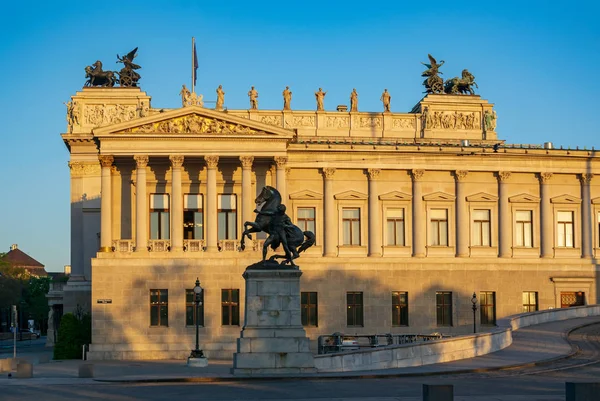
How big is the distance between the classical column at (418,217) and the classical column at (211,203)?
15172 millimetres

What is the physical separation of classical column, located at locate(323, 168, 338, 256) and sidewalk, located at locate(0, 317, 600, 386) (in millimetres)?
18374

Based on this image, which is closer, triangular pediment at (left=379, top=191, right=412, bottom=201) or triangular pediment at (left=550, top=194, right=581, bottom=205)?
triangular pediment at (left=379, top=191, right=412, bottom=201)

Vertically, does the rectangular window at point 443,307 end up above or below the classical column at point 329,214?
below

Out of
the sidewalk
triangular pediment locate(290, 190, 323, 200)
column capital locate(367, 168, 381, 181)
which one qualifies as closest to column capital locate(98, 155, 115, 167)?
triangular pediment locate(290, 190, 323, 200)

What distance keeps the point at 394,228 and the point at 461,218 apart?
5180 mm

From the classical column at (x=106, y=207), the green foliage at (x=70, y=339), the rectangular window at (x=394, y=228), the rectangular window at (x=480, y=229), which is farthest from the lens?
the rectangular window at (x=480, y=229)

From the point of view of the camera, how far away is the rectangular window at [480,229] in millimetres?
77750

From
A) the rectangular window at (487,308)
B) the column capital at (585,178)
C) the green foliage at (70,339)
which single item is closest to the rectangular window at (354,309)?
the rectangular window at (487,308)

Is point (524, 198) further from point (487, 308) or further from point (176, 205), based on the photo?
point (176, 205)

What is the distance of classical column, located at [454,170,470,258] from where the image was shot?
7662cm

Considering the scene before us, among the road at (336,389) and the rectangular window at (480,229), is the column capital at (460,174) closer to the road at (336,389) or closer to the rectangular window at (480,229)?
the rectangular window at (480,229)

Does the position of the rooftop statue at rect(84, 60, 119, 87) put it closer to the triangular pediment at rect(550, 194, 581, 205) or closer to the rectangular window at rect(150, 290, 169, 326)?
the rectangular window at rect(150, 290, 169, 326)

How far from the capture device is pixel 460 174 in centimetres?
7675

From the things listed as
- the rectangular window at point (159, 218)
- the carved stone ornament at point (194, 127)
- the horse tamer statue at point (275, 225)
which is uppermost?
the carved stone ornament at point (194, 127)
